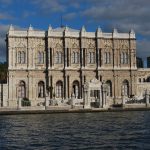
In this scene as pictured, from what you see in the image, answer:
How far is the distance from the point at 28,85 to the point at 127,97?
13.8m

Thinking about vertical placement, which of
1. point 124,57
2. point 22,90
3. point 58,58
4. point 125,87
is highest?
point 124,57

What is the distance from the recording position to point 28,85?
63.3 m

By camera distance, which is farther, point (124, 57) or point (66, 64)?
point (124, 57)

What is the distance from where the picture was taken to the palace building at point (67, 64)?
63156 mm

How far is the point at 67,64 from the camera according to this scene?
6475cm

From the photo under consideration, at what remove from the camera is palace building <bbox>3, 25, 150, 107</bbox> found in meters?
63.2

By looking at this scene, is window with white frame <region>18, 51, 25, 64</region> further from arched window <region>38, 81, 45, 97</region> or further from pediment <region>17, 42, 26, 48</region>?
arched window <region>38, 81, 45, 97</region>

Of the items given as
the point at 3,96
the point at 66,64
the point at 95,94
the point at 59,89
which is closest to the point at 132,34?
the point at 66,64

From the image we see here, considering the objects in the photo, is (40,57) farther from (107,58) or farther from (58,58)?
(107,58)

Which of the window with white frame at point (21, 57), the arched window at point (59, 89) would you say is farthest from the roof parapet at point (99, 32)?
the window with white frame at point (21, 57)

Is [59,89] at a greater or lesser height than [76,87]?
lesser

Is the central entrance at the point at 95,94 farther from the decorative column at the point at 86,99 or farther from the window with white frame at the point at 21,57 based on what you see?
the window with white frame at the point at 21,57

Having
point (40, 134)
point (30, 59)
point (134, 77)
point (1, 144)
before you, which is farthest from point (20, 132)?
point (134, 77)

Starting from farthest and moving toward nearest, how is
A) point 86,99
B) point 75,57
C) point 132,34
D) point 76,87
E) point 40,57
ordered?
point 132,34, point 76,87, point 75,57, point 40,57, point 86,99
